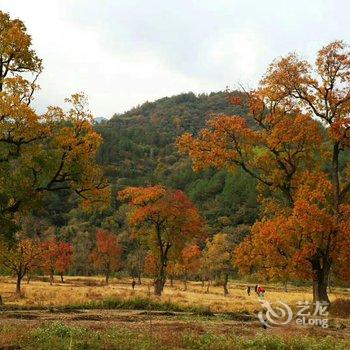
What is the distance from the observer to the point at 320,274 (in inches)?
1110

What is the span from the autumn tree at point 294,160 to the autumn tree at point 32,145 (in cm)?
628

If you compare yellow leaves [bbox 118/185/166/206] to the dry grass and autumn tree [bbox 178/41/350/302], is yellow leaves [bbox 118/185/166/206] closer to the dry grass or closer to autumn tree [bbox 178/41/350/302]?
the dry grass

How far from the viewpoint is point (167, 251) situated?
173ft

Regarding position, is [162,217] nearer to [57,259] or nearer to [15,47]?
[15,47]

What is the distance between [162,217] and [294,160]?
2162cm

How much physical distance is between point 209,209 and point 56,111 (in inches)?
5489

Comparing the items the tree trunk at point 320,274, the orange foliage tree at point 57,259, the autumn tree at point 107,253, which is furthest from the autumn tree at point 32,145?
the autumn tree at point 107,253

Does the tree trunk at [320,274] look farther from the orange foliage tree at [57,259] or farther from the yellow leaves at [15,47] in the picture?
the orange foliage tree at [57,259]

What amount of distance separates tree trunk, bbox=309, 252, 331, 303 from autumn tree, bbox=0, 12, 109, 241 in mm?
12097

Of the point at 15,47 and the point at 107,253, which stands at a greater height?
the point at 15,47

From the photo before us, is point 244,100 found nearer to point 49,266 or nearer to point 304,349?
point 304,349

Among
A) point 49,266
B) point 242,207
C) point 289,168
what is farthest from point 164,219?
point 242,207

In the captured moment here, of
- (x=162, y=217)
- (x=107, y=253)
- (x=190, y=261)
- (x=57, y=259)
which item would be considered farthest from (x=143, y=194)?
(x=107, y=253)

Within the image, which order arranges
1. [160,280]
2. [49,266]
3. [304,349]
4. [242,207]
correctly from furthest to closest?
[242,207]
[49,266]
[160,280]
[304,349]
